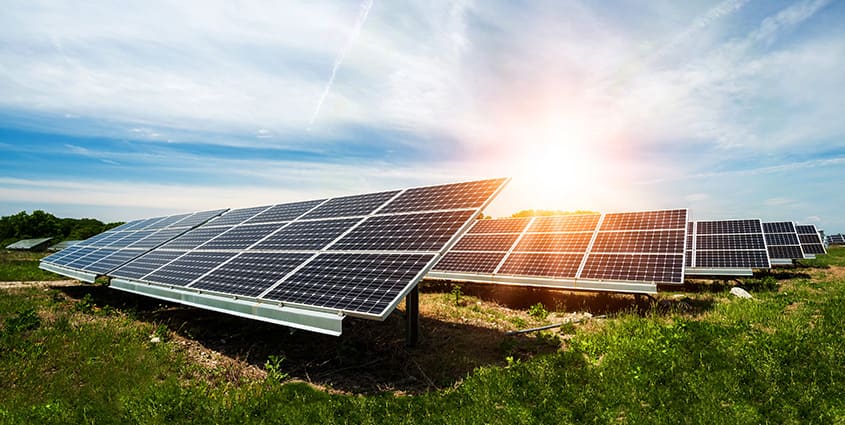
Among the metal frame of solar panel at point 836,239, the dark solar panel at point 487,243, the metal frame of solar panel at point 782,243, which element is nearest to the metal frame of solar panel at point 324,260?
the dark solar panel at point 487,243

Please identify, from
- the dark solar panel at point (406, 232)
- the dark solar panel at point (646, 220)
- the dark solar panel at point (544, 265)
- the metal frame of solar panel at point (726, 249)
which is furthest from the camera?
the metal frame of solar panel at point (726, 249)

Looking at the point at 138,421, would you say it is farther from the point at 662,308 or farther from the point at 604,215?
the point at 604,215

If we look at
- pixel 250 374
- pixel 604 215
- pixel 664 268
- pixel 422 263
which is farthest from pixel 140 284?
pixel 604 215

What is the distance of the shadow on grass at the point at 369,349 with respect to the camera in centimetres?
871

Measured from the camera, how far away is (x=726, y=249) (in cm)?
2289

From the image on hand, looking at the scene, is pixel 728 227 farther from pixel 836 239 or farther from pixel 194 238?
pixel 836 239

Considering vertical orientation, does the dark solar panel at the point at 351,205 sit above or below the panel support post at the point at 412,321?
above

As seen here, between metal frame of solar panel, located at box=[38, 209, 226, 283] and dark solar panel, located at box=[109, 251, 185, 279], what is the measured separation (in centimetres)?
78

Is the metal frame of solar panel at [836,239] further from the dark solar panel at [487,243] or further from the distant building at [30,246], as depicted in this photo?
the distant building at [30,246]

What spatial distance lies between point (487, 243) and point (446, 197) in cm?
925

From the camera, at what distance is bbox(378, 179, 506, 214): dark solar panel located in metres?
10.6

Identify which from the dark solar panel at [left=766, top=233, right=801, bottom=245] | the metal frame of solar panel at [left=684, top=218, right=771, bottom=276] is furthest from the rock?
the dark solar panel at [left=766, top=233, right=801, bottom=245]

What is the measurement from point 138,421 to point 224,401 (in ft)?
4.22

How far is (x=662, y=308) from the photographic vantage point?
1468 cm
